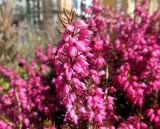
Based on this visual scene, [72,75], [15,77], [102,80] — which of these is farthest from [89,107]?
[15,77]

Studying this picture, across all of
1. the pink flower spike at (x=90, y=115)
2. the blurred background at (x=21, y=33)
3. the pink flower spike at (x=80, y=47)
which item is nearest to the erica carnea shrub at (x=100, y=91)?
the pink flower spike at (x=90, y=115)

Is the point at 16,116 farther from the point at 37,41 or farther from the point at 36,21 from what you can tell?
the point at 36,21

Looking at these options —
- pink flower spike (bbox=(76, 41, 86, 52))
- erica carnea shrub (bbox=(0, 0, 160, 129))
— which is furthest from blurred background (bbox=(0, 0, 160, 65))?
pink flower spike (bbox=(76, 41, 86, 52))

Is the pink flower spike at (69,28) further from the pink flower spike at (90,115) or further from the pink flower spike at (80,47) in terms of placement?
the pink flower spike at (90,115)

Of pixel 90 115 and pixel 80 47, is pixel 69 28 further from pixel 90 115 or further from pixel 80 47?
pixel 90 115

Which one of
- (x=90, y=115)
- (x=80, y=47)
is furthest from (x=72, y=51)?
(x=90, y=115)

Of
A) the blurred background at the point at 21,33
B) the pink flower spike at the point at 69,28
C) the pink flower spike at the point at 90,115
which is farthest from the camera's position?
the blurred background at the point at 21,33

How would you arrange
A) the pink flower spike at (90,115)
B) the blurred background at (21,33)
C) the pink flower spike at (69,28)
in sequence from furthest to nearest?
the blurred background at (21,33), the pink flower spike at (90,115), the pink flower spike at (69,28)

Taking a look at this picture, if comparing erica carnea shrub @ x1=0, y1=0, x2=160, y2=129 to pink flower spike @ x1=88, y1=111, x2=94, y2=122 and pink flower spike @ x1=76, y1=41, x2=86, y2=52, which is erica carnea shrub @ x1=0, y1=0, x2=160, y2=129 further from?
pink flower spike @ x1=76, y1=41, x2=86, y2=52
